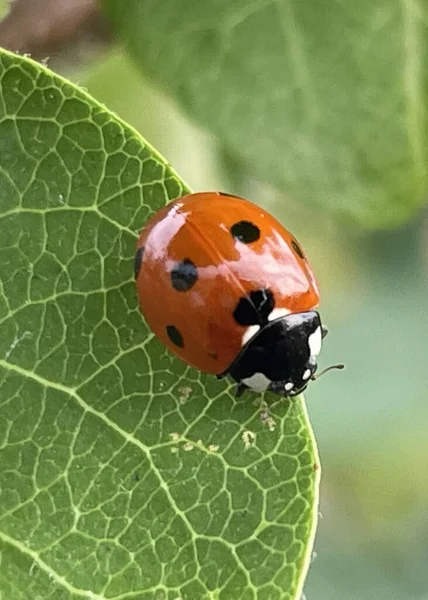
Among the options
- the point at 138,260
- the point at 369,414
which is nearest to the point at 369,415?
the point at 369,414

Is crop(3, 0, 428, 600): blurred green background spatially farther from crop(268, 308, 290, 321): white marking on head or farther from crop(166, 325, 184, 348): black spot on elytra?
crop(166, 325, 184, 348): black spot on elytra

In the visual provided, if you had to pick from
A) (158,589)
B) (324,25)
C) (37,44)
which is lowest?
(158,589)

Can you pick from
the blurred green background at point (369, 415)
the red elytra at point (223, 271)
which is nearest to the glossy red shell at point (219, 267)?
the red elytra at point (223, 271)

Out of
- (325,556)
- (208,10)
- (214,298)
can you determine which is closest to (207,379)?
(214,298)

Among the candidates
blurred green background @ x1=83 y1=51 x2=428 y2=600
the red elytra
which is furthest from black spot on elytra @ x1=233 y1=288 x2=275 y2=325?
blurred green background @ x1=83 y1=51 x2=428 y2=600

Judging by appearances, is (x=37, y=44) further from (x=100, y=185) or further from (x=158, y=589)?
(x=158, y=589)

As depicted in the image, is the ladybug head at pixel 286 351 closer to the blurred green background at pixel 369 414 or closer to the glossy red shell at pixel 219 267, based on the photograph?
the glossy red shell at pixel 219 267
